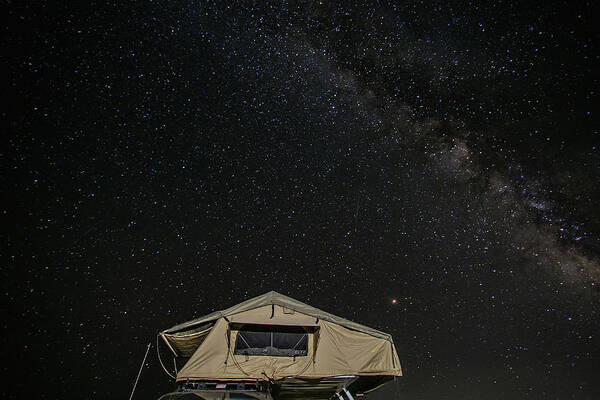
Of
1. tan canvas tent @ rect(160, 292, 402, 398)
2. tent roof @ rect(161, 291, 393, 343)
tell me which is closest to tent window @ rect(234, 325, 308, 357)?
tan canvas tent @ rect(160, 292, 402, 398)

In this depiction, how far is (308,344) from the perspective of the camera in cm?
520

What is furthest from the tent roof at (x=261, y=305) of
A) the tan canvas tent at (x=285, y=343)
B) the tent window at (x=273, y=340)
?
the tent window at (x=273, y=340)

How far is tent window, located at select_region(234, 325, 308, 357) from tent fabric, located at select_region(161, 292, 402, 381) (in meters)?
0.08

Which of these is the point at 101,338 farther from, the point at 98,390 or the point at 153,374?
the point at 153,374

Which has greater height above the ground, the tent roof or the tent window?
the tent roof

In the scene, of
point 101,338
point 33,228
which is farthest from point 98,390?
point 33,228

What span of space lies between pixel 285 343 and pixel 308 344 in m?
0.44

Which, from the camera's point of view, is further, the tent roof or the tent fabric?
the tent roof

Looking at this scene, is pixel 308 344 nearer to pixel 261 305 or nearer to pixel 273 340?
pixel 273 340

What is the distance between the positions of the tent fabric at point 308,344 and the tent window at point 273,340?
78mm

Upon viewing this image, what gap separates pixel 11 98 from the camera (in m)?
8.78

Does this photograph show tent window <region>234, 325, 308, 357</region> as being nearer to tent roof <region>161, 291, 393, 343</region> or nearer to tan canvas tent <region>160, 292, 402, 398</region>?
tan canvas tent <region>160, 292, 402, 398</region>

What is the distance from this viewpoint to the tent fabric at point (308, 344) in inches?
189

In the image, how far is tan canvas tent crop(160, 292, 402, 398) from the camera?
4840mm
